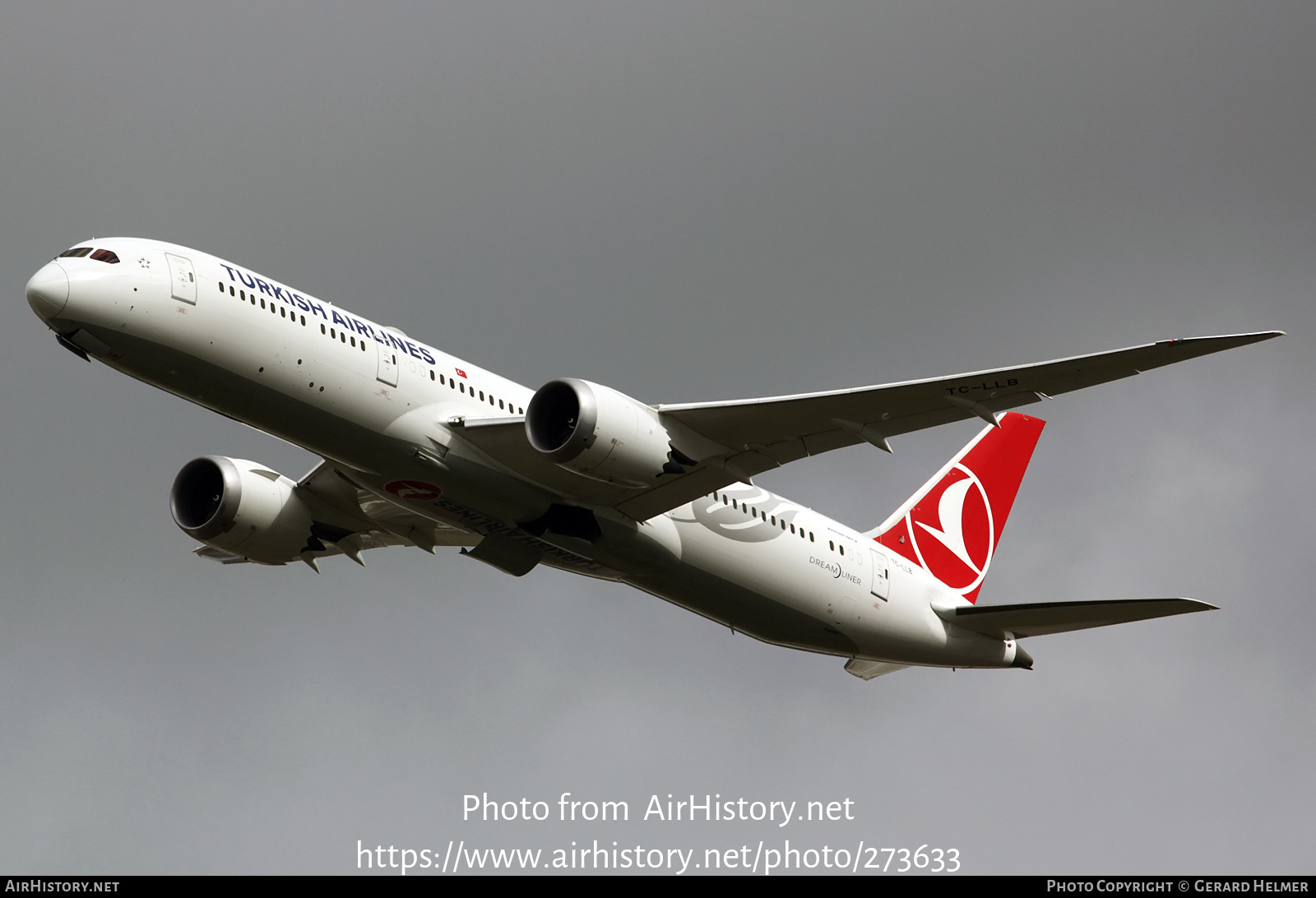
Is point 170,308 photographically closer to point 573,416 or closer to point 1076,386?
point 573,416

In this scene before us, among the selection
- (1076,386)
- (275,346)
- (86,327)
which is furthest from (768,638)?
(86,327)

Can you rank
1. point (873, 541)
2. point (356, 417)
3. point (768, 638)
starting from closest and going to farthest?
1. point (356, 417)
2. point (768, 638)
3. point (873, 541)

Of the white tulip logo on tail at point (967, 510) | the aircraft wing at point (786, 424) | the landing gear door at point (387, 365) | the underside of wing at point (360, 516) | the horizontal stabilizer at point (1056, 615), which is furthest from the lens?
the white tulip logo on tail at point (967, 510)

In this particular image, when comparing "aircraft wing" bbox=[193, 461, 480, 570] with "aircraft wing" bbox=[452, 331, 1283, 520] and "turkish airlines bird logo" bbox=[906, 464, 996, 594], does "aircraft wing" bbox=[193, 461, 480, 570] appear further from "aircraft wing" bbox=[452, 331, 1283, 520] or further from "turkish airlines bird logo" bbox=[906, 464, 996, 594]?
"turkish airlines bird logo" bbox=[906, 464, 996, 594]

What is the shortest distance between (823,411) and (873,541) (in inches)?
367

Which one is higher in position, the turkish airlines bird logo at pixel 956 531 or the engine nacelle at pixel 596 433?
the turkish airlines bird logo at pixel 956 531

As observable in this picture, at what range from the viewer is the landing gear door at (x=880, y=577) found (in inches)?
1484

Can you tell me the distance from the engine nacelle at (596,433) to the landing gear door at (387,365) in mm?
2695

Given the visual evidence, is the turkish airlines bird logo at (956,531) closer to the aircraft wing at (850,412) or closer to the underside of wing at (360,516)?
the aircraft wing at (850,412)

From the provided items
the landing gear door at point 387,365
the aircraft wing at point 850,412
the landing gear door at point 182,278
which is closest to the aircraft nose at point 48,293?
the landing gear door at point 182,278

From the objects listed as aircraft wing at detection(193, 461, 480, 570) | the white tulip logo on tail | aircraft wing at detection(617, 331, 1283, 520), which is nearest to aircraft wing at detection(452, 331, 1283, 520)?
aircraft wing at detection(617, 331, 1283, 520)

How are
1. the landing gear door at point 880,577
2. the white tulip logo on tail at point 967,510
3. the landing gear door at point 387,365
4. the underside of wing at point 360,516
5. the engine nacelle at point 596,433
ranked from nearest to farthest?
the engine nacelle at point 596,433 < the landing gear door at point 387,365 < the underside of wing at point 360,516 < the landing gear door at point 880,577 < the white tulip logo on tail at point 967,510

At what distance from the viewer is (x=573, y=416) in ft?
100
